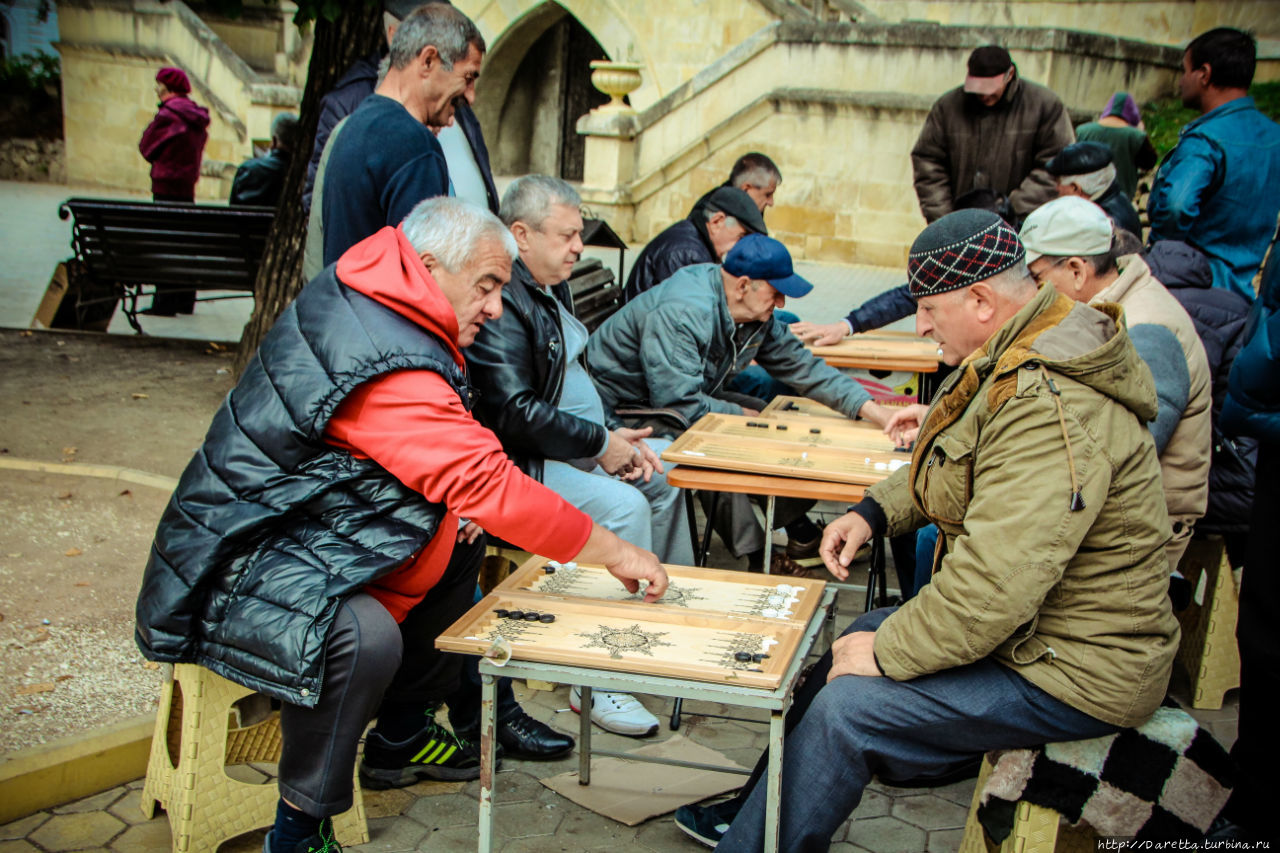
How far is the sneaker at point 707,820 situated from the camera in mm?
3152

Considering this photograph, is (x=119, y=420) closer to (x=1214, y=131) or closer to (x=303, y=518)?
(x=303, y=518)

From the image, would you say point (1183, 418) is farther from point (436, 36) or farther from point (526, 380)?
point (436, 36)

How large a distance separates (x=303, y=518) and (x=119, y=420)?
398cm

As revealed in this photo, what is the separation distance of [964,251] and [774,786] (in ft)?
4.04

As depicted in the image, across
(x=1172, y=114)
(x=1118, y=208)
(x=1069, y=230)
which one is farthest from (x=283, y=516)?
(x=1172, y=114)

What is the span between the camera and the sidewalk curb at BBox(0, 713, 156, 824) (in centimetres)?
311

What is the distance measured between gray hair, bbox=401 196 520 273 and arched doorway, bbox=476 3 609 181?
17970 millimetres

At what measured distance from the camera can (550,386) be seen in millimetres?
3891

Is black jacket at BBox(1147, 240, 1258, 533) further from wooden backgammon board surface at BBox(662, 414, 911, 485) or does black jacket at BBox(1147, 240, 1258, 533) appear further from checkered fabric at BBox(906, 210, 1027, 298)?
checkered fabric at BBox(906, 210, 1027, 298)

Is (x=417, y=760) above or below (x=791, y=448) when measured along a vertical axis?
below

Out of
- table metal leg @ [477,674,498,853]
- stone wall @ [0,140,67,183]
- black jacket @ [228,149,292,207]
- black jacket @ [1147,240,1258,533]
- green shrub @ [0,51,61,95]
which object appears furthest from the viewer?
green shrub @ [0,51,61,95]

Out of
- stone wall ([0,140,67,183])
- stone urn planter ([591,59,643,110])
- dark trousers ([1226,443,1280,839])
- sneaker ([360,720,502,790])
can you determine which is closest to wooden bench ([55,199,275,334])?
sneaker ([360,720,502,790])

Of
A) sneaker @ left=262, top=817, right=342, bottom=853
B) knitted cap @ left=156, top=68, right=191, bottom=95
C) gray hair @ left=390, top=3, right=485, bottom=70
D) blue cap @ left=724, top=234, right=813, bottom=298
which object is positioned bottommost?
sneaker @ left=262, top=817, right=342, bottom=853

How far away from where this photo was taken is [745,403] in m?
5.45
